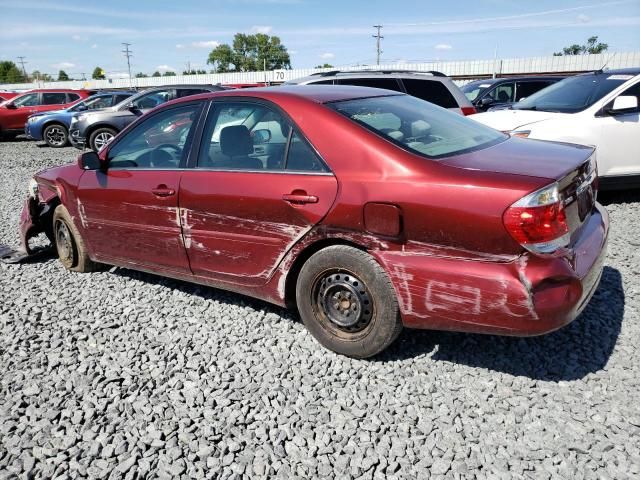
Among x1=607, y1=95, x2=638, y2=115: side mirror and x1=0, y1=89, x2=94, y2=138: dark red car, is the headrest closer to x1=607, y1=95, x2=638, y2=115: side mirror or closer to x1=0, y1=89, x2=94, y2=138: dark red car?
x1=607, y1=95, x2=638, y2=115: side mirror

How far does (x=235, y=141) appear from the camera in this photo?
3439 mm

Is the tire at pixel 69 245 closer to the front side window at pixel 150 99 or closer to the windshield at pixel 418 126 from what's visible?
the windshield at pixel 418 126

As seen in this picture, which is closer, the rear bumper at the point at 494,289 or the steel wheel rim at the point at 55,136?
the rear bumper at the point at 494,289

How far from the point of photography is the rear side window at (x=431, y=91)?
7.98 meters

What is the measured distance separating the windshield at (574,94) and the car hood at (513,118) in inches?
8.7

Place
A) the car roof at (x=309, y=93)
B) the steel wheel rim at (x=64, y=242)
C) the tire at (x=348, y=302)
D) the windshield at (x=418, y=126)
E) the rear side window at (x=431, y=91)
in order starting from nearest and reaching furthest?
the tire at (x=348, y=302), the windshield at (x=418, y=126), the car roof at (x=309, y=93), the steel wheel rim at (x=64, y=242), the rear side window at (x=431, y=91)

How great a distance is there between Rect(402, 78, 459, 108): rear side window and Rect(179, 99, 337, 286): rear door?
5.20 meters

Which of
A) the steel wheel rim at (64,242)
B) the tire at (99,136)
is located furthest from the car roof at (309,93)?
the tire at (99,136)

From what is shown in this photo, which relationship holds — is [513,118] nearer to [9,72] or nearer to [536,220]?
[536,220]

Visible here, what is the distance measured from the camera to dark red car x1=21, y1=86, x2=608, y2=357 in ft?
8.13

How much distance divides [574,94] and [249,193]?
17.6ft

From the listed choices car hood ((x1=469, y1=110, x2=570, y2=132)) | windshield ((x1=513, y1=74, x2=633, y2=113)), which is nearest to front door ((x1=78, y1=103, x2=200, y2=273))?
car hood ((x1=469, y1=110, x2=570, y2=132))

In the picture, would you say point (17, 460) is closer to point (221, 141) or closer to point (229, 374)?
point (229, 374)

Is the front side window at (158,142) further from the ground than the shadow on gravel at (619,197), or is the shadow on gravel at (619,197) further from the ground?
the front side window at (158,142)
